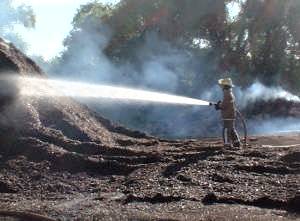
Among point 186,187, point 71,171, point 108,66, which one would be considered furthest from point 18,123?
point 108,66

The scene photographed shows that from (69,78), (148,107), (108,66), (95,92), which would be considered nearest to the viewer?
(95,92)

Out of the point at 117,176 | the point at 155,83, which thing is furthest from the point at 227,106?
the point at 155,83

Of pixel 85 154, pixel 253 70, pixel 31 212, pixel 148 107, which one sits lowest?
pixel 31 212

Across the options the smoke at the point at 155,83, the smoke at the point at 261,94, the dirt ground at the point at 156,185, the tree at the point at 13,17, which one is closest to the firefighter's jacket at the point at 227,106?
the dirt ground at the point at 156,185

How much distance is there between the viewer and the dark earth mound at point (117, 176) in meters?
5.95

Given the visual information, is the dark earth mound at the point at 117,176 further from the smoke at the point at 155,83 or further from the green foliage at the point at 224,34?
the green foliage at the point at 224,34

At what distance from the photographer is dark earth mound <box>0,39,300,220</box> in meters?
5.95

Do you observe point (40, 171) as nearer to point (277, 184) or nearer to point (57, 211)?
point (57, 211)

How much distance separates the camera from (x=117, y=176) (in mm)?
8203

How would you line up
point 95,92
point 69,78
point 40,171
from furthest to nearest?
point 69,78
point 95,92
point 40,171

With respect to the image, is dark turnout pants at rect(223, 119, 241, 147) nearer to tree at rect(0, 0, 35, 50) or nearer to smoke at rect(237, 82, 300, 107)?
smoke at rect(237, 82, 300, 107)

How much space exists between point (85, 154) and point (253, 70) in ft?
70.3

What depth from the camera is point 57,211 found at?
5855mm

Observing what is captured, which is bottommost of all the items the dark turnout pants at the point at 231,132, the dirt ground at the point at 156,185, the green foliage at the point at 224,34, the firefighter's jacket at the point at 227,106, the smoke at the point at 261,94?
the dirt ground at the point at 156,185
